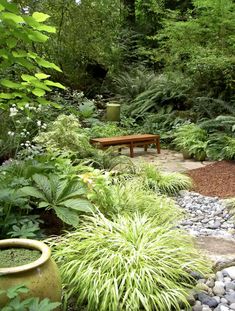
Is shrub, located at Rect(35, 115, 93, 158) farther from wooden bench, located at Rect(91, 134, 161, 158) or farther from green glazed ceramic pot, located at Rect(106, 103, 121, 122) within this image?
green glazed ceramic pot, located at Rect(106, 103, 121, 122)

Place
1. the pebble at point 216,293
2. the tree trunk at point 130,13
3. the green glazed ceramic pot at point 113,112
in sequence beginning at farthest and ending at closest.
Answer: the tree trunk at point 130,13
the green glazed ceramic pot at point 113,112
the pebble at point 216,293

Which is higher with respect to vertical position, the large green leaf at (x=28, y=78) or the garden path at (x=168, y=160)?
the large green leaf at (x=28, y=78)

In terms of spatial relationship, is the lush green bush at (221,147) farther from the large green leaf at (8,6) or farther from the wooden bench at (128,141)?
the large green leaf at (8,6)

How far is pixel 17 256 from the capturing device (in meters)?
2.23

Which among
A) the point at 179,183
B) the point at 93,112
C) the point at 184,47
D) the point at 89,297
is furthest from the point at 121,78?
the point at 89,297

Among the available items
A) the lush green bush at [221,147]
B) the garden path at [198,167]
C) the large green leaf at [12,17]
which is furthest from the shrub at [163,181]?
the large green leaf at [12,17]

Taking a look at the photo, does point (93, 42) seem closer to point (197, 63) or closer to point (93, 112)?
point (93, 112)

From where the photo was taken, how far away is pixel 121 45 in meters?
12.6

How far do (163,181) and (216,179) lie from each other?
1184 mm

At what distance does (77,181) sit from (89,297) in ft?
3.80

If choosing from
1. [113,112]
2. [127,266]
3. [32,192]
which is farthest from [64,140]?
[127,266]

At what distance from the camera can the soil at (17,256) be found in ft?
7.07

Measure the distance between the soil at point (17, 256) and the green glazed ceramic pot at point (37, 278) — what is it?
0.23 ft

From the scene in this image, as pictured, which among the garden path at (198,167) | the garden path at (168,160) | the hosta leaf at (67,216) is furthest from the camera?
the garden path at (168,160)
